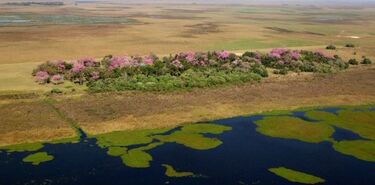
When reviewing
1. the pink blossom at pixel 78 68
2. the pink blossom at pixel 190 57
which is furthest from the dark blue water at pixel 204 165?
the pink blossom at pixel 190 57

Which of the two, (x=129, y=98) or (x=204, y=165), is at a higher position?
(x=129, y=98)

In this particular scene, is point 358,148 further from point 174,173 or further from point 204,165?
point 174,173

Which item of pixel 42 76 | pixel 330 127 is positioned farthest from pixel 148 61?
pixel 330 127

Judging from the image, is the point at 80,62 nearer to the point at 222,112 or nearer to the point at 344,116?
the point at 222,112

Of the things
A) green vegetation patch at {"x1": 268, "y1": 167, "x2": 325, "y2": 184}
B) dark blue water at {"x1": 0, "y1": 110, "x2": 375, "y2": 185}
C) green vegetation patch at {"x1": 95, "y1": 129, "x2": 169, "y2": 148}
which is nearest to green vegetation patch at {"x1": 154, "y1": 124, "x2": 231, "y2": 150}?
dark blue water at {"x1": 0, "y1": 110, "x2": 375, "y2": 185}

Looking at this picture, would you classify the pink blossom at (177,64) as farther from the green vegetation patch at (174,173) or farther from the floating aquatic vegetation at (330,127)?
the green vegetation patch at (174,173)

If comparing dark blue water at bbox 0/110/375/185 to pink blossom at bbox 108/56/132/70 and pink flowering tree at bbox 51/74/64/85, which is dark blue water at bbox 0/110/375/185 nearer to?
pink flowering tree at bbox 51/74/64/85
